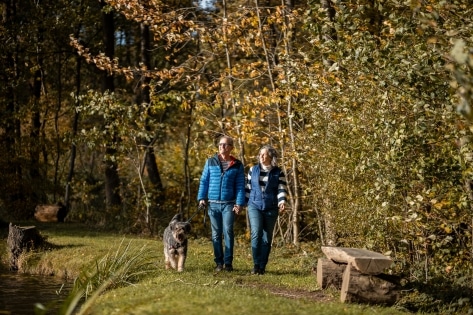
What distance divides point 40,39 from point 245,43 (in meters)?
9.86

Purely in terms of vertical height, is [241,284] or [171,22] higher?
[171,22]

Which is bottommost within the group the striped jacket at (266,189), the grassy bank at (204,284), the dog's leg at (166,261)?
the grassy bank at (204,284)

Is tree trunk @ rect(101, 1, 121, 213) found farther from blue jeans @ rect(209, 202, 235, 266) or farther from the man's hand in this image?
the man's hand

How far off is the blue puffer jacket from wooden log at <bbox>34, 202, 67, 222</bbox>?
11.8 metres

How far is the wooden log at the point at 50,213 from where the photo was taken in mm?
23875

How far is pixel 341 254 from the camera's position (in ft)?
35.6

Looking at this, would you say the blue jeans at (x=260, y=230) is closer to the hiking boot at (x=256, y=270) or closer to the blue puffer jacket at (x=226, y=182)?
the hiking boot at (x=256, y=270)

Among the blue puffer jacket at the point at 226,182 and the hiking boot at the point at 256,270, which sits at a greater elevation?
the blue puffer jacket at the point at 226,182

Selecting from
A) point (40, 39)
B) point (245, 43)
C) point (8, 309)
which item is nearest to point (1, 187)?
point (40, 39)

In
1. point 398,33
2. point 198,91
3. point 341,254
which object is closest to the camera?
point 398,33

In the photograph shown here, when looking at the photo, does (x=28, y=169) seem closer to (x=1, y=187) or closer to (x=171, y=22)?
(x=1, y=187)

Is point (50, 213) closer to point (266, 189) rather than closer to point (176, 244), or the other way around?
point (176, 244)

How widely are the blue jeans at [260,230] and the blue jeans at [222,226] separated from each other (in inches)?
14.2

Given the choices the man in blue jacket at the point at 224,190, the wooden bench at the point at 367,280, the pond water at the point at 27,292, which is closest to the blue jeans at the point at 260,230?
the man in blue jacket at the point at 224,190
